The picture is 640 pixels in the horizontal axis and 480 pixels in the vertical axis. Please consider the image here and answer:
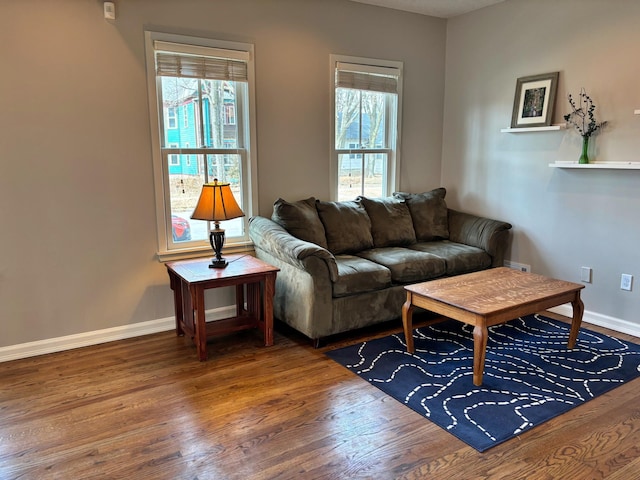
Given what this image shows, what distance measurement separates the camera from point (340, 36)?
13.1 feet

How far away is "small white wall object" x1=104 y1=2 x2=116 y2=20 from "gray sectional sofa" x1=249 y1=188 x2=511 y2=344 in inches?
64.7

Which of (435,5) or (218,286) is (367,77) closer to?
(435,5)

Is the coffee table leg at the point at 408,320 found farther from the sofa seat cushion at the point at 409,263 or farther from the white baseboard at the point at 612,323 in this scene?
the white baseboard at the point at 612,323

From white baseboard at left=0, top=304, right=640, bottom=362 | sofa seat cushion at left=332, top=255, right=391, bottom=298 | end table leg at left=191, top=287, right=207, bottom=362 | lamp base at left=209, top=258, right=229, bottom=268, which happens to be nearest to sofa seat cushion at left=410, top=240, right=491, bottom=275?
sofa seat cushion at left=332, top=255, right=391, bottom=298

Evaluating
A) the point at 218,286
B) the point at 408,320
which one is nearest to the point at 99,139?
the point at 218,286

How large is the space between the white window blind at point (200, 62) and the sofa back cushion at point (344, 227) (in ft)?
3.95

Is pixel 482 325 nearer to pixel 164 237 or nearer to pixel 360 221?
pixel 360 221

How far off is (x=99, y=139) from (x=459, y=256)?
2.80m

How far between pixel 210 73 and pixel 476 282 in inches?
92.8

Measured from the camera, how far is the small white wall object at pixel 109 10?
3.03 metres

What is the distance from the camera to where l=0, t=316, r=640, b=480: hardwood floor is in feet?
6.57

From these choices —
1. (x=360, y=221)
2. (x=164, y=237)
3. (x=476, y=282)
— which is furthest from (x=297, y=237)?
(x=476, y=282)

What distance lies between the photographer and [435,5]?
415cm

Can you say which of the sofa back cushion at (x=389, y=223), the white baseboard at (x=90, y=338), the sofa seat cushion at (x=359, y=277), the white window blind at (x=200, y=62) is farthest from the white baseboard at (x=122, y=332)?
the white window blind at (x=200, y=62)
